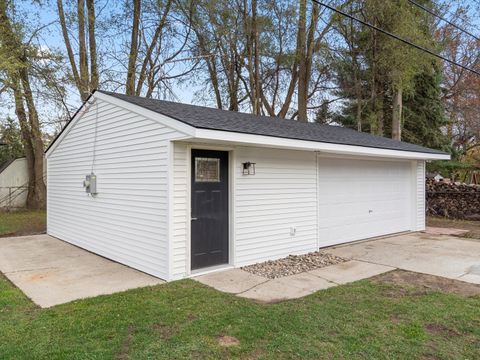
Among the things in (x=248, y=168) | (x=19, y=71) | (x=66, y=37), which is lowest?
(x=248, y=168)

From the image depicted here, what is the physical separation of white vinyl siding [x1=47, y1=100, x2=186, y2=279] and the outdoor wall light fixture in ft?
4.60

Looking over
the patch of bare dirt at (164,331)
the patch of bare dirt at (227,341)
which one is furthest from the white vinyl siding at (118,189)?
the patch of bare dirt at (227,341)

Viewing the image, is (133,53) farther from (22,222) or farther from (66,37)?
(22,222)

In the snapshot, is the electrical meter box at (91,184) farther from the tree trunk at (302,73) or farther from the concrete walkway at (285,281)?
the tree trunk at (302,73)

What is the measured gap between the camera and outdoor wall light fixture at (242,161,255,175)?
6.23 m

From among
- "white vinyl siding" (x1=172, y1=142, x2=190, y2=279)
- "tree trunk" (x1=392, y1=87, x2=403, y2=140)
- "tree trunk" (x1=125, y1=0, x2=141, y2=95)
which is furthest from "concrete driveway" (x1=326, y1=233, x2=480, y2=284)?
"tree trunk" (x1=125, y1=0, x2=141, y2=95)

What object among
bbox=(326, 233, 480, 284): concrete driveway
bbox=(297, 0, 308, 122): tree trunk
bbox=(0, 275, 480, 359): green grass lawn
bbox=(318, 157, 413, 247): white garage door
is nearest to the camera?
bbox=(0, 275, 480, 359): green grass lawn

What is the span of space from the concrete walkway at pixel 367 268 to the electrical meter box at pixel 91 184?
3.16 metres

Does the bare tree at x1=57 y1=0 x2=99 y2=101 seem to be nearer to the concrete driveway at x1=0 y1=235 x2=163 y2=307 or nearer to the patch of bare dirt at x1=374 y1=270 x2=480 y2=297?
the concrete driveway at x1=0 y1=235 x2=163 y2=307

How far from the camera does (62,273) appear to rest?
231 inches

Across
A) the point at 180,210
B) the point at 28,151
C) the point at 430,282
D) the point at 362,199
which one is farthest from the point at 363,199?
the point at 28,151

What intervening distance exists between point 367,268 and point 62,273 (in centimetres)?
490

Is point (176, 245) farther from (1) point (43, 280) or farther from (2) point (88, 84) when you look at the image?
(2) point (88, 84)

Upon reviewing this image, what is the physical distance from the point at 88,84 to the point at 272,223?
9.77 m
